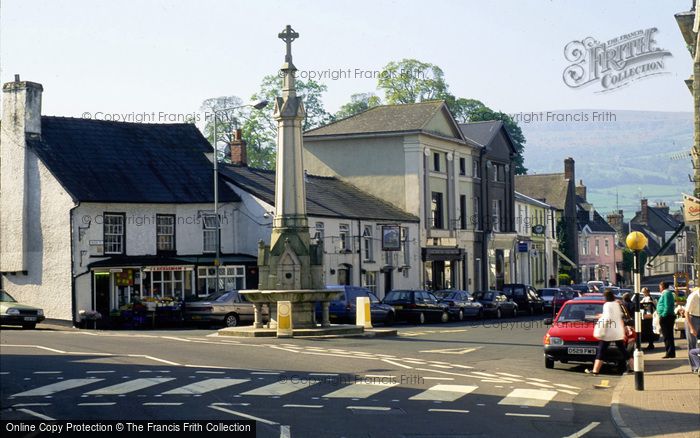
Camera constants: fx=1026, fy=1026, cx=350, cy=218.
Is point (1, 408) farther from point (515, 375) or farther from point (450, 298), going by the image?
point (450, 298)

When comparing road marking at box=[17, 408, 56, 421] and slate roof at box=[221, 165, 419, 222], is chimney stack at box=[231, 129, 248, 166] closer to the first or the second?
slate roof at box=[221, 165, 419, 222]

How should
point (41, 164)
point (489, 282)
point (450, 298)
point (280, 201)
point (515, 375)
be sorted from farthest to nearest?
point (489, 282) → point (450, 298) → point (41, 164) → point (280, 201) → point (515, 375)

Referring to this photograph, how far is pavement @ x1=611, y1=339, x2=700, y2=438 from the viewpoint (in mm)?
13555

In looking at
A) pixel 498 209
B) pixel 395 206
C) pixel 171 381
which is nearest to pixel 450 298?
pixel 395 206

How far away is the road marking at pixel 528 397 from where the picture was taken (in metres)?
16.7

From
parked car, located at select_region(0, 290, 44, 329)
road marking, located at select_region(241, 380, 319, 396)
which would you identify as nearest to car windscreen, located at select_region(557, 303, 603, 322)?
road marking, located at select_region(241, 380, 319, 396)

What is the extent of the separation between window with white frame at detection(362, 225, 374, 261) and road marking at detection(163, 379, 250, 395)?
3631cm

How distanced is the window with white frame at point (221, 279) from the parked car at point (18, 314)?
409 inches

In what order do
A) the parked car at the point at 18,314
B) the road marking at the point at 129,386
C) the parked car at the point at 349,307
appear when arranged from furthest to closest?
the parked car at the point at 349,307 < the parked car at the point at 18,314 < the road marking at the point at 129,386

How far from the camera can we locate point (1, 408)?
14.9 metres

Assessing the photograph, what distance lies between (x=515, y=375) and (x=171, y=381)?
719 cm

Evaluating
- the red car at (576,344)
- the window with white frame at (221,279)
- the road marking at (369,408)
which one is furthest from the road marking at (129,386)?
the window with white frame at (221,279)

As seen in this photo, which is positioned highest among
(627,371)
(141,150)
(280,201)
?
(141,150)

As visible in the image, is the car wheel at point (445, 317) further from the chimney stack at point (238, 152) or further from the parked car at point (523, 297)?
the chimney stack at point (238, 152)
